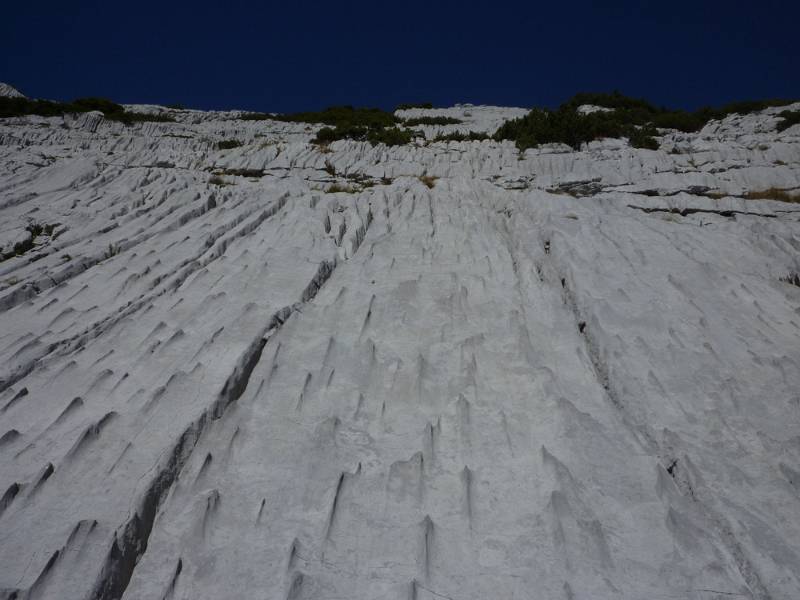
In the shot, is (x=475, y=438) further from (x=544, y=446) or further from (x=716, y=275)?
(x=716, y=275)

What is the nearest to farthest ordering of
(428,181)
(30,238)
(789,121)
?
(30,238)
(428,181)
(789,121)

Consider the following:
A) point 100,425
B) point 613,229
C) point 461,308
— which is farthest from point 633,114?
point 100,425

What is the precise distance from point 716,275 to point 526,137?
62.4 ft

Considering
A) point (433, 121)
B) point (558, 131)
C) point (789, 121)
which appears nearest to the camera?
point (558, 131)

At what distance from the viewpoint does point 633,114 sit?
43.4 m

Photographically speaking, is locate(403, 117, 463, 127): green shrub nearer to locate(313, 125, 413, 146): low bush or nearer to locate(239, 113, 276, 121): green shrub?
locate(313, 125, 413, 146): low bush

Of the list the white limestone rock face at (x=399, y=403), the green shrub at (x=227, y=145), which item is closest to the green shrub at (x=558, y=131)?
the white limestone rock face at (x=399, y=403)

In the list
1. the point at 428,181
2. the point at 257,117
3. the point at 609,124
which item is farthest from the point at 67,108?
the point at 609,124

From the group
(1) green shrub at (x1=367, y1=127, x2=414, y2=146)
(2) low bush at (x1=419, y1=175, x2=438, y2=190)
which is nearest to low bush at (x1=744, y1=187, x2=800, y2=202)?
(2) low bush at (x1=419, y1=175, x2=438, y2=190)

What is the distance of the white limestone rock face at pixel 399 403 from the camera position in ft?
18.4

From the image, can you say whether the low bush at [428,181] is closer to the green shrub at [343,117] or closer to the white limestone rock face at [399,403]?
the white limestone rock face at [399,403]

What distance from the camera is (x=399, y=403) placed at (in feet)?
26.7

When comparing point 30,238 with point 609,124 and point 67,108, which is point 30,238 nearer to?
Result: point 609,124

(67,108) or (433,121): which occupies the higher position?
(67,108)
